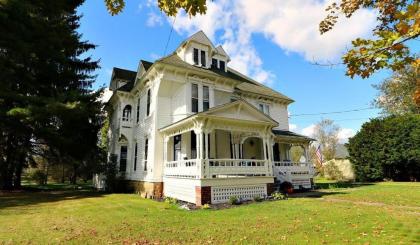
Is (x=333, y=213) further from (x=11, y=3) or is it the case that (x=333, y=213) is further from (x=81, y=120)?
(x=11, y=3)

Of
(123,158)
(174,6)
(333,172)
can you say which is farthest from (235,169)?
(333,172)

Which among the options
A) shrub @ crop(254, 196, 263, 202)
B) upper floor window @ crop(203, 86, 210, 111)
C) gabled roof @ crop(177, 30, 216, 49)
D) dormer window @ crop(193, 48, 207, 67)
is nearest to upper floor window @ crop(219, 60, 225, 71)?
gabled roof @ crop(177, 30, 216, 49)

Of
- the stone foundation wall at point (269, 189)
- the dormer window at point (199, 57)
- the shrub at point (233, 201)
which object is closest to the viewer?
the shrub at point (233, 201)

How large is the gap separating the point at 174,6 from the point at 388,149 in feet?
94.1

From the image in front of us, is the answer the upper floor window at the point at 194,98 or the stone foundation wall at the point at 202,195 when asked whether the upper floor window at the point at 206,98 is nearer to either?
the upper floor window at the point at 194,98

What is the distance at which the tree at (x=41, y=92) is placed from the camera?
1759cm

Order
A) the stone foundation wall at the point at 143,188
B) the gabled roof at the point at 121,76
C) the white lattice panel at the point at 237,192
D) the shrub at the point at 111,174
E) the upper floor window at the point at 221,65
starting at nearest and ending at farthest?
the white lattice panel at the point at 237,192 < the stone foundation wall at the point at 143,188 < the shrub at the point at 111,174 < the upper floor window at the point at 221,65 < the gabled roof at the point at 121,76

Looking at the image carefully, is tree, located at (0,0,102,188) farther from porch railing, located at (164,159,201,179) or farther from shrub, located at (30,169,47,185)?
shrub, located at (30,169,47,185)

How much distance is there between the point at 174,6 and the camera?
12.7 feet

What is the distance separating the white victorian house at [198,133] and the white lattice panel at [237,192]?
5 centimetres

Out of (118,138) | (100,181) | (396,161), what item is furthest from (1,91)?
(396,161)

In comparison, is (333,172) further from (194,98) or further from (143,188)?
(143,188)

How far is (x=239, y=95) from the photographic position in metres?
20.7

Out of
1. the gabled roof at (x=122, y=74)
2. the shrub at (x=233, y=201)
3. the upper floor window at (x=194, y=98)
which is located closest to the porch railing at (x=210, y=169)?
the shrub at (x=233, y=201)
